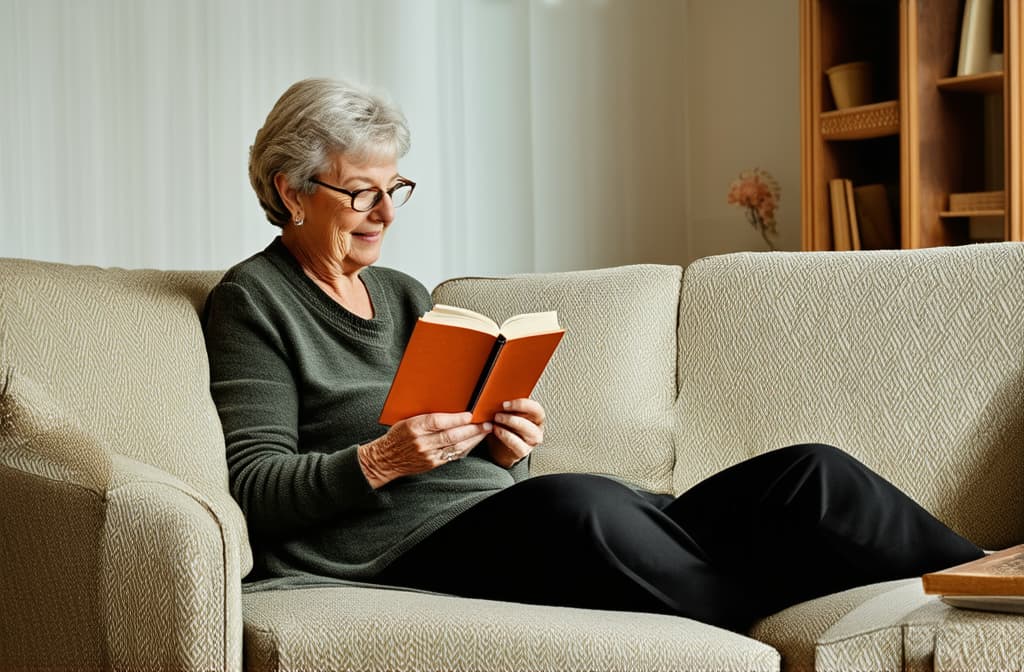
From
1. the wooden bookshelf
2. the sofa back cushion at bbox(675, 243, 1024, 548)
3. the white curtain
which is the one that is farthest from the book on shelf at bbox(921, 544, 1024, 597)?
the white curtain

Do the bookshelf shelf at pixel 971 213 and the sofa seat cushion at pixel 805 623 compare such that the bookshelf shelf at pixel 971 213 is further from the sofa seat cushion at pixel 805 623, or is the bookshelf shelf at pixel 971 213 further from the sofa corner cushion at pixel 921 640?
the sofa corner cushion at pixel 921 640

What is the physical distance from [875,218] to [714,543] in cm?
192

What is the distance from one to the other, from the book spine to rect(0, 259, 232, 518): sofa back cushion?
1.12 ft

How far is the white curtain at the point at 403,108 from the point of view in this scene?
2994 mm

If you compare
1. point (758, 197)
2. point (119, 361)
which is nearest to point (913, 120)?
point (758, 197)

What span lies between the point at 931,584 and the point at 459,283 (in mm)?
1095

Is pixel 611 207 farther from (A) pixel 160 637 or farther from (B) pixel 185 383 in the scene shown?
(A) pixel 160 637

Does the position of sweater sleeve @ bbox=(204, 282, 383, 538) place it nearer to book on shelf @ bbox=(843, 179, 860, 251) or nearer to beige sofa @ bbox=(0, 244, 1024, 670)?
beige sofa @ bbox=(0, 244, 1024, 670)

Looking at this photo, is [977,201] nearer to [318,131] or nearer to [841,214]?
[841,214]

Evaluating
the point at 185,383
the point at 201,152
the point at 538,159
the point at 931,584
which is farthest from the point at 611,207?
the point at 931,584

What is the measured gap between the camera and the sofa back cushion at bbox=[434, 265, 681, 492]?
1932 mm

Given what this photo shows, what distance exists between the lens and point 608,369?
197 centimetres

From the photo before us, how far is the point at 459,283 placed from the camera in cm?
214

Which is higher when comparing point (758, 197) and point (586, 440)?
point (758, 197)
